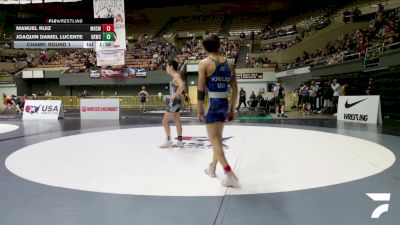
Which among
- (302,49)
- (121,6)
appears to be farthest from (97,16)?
(302,49)

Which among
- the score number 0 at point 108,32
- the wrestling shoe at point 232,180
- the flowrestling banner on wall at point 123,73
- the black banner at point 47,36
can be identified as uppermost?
the score number 0 at point 108,32

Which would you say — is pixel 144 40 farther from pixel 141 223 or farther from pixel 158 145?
pixel 141 223

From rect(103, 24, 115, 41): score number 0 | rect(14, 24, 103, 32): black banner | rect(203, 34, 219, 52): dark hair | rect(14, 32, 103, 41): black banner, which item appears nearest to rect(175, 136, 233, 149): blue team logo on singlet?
rect(203, 34, 219, 52): dark hair

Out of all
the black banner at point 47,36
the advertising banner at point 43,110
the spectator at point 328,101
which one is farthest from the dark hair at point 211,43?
the spectator at point 328,101

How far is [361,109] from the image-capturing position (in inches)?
452

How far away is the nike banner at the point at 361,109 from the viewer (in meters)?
10.8

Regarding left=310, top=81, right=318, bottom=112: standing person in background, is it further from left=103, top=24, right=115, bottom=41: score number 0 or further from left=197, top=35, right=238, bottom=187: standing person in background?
left=197, top=35, right=238, bottom=187: standing person in background

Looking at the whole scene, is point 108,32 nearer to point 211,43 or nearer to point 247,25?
point 211,43

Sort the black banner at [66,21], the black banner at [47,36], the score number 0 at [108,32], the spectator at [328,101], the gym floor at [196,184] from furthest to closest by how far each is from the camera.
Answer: the spectator at [328,101], the score number 0 at [108,32], the black banner at [47,36], the black banner at [66,21], the gym floor at [196,184]

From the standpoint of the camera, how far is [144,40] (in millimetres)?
36250

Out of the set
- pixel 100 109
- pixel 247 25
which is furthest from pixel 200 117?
pixel 247 25

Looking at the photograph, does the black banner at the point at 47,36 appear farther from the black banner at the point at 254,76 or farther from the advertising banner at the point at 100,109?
the black banner at the point at 254,76
